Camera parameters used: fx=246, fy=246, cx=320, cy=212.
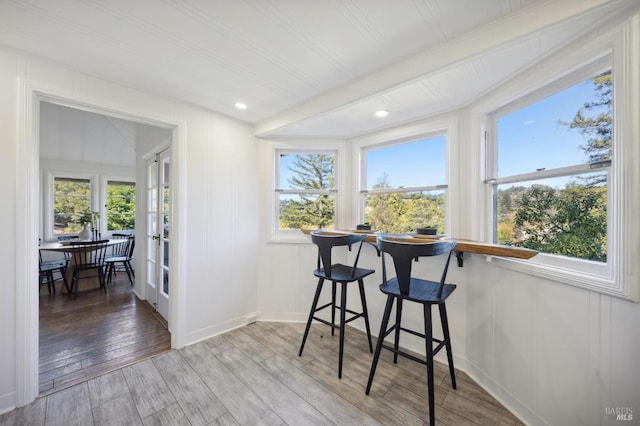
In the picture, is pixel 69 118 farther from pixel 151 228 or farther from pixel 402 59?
pixel 402 59

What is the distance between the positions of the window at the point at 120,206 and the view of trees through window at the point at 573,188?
6.56m

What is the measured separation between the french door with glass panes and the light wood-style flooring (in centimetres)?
103

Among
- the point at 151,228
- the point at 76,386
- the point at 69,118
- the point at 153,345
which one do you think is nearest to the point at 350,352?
the point at 153,345

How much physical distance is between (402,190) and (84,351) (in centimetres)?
340

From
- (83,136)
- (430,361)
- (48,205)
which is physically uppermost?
(83,136)

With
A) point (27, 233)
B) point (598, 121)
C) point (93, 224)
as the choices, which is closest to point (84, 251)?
point (93, 224)

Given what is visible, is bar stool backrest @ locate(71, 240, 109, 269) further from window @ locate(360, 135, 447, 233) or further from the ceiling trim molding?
window @ locate(360, 135, 447, 233)

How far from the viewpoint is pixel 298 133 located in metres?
2.85

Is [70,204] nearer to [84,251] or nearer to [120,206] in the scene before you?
[120,206]

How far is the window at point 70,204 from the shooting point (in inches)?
188

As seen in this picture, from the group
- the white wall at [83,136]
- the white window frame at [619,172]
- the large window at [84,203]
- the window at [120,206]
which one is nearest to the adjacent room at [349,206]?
the white window frame at [619,172]

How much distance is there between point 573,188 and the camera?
4.71 feet

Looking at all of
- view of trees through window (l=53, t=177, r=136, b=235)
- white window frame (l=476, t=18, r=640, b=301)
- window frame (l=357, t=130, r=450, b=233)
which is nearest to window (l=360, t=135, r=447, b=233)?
window frame (l=357, t=130, r=450, b=233)

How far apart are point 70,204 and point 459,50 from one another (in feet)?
22.4
